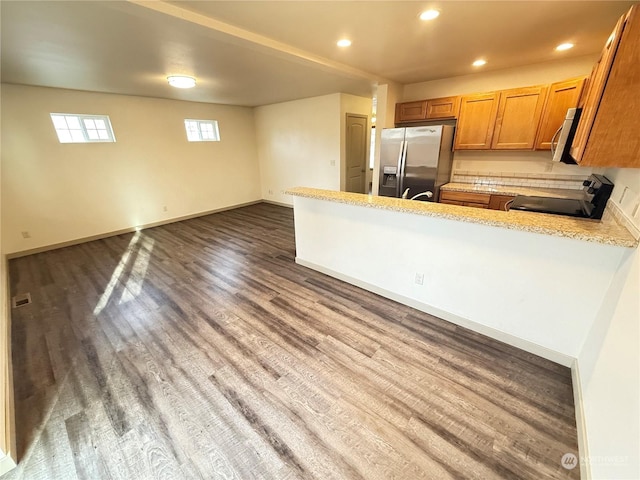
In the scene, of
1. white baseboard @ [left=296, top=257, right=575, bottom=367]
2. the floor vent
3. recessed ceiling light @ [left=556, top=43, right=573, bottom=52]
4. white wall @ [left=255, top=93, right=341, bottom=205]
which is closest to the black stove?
white baseboard @ [left=296, top=257, right=575, bottom=367]

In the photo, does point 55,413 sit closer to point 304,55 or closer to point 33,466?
point 33,466

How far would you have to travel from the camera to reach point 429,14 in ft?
6.80

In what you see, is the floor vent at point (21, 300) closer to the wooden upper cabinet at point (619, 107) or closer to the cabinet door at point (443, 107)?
the wooden upper cabinet at point (619, 107)

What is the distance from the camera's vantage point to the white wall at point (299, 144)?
5.20 m

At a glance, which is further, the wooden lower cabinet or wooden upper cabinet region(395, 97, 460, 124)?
wooden upper cabinet region(395, 97, 460, 124)

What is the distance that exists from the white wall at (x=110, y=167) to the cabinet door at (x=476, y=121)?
4.99m

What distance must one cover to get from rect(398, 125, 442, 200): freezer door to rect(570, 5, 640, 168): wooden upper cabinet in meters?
2.15

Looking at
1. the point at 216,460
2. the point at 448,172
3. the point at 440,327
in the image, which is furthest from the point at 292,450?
the point at 448,172

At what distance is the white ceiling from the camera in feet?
6.32

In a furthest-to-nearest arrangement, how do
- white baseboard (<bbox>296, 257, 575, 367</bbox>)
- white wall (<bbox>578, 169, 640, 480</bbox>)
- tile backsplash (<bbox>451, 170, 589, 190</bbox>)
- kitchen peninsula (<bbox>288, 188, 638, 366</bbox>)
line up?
tile backsplash (<bbox>451, 170, 589, 190</bbox>), white baseboard (<bbox>296, 257, 575, 367</bbox>), kitchen peninsula (<bbox>288, 188, 638, 366</bbox>), white wall (<bbox>578, 169, 640, 480</bbox>)

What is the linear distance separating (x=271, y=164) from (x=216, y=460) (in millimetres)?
6255

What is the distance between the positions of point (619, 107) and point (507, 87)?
292 cm

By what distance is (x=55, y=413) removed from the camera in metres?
1.59

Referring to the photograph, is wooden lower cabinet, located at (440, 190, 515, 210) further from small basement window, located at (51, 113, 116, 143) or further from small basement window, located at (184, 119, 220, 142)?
small basement window, located at (51, 113, 116, 143)
